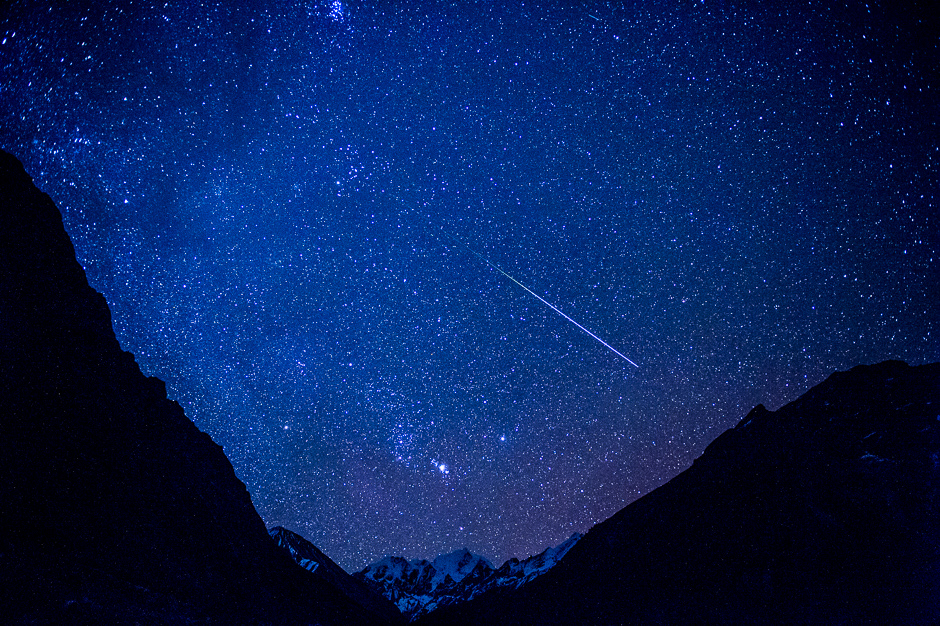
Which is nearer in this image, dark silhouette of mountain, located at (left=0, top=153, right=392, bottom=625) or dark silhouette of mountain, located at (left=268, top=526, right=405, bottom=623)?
dark silhouette of mountain, located at (left=0, top=153, right=392, bottom=625)

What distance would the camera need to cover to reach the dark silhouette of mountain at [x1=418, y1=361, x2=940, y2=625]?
35.8 metres

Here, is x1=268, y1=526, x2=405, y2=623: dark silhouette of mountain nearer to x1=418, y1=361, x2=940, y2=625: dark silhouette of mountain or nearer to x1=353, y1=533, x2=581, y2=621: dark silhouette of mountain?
x1=353, y1=533, x2=581, y2=621: dark silhouette of mountain

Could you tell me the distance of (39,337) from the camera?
21.0 metres

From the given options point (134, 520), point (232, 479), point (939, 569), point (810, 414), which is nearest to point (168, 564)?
point (134, 520)

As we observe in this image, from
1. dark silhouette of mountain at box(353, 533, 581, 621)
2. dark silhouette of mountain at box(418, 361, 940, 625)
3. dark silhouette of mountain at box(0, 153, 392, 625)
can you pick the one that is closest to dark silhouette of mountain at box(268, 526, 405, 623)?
dark silhouette of mountain at box(353, 533, 581, 621)

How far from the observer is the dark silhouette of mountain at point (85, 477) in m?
18.7

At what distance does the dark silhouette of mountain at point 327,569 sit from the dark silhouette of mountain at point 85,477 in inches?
2216

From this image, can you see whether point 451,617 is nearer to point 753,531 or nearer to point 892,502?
point 753,531

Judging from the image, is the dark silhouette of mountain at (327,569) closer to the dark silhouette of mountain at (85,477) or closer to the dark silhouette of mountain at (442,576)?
the dark silhouette of mountain at (442,576)

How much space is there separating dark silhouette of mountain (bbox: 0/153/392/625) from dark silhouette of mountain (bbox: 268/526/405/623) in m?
56.3

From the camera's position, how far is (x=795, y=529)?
44000 millimetres

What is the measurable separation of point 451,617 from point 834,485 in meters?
71.7

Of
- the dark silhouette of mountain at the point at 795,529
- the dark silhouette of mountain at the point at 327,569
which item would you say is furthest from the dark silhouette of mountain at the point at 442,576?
the dark silhouette of mountain at the point at 795,529

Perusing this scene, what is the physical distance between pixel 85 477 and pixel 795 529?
60.7 metres
